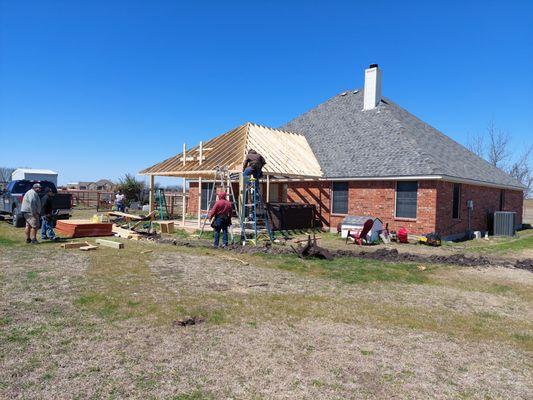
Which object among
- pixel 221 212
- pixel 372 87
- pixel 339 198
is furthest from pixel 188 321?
pixel 372 87

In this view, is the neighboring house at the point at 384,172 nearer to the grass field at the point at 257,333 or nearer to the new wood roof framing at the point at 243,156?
the new wood roof framing at the point at 243,156

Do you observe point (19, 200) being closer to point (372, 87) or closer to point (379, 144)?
point (379, 144)

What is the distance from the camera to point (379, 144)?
64.1ft

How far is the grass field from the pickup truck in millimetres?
9726

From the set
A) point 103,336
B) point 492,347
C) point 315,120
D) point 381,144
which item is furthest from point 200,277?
point 315,120

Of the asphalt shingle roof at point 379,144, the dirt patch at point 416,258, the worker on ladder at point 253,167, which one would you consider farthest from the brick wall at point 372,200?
the worker on ladder at point 253,167

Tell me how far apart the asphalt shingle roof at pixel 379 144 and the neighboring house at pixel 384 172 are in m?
0.04

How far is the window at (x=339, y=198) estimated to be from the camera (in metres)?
18.9

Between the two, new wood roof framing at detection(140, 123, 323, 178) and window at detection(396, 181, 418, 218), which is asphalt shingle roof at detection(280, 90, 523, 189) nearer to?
window at detection(396, 181, 418, 218)

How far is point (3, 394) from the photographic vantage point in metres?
3.49

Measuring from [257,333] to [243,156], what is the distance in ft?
37.9

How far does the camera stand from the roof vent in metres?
22.7

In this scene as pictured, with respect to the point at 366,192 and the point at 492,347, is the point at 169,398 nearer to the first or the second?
the point at 492,347

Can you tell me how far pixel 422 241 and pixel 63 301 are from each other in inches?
518
